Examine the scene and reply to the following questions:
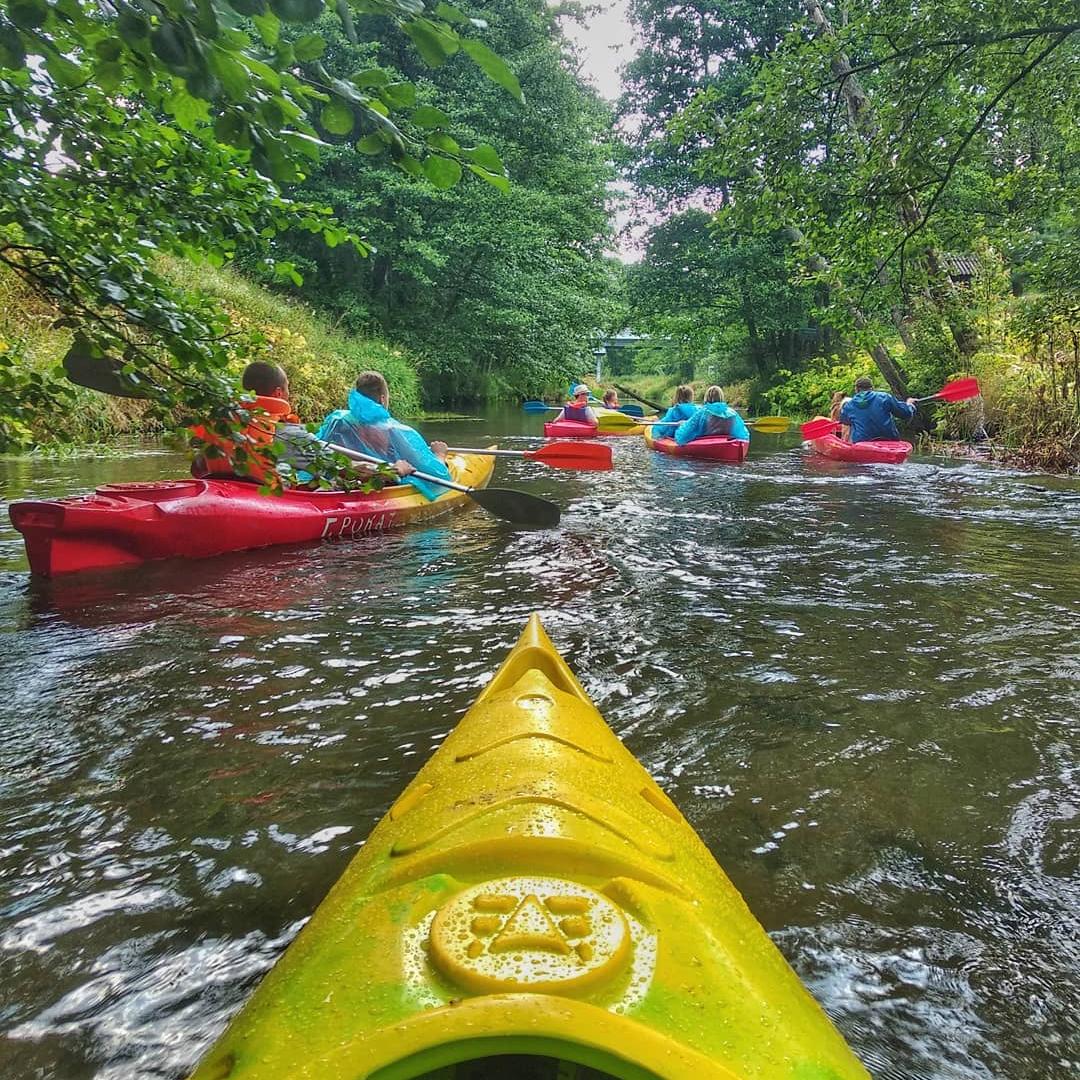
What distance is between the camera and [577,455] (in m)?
9.21

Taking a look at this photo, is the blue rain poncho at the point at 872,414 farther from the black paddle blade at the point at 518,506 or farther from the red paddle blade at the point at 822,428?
the black paddle blade at the point at 518,506

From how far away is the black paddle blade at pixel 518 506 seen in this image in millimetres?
5648

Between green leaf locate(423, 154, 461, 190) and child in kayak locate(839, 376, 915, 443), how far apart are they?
10.6 meters

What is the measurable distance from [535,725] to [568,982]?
3.17 ft

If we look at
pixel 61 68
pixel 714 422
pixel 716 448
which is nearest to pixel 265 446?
pixel 61 68

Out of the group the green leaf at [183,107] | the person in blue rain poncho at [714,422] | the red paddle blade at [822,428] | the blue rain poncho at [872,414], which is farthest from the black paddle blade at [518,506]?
the red paddle blade at [822,428]

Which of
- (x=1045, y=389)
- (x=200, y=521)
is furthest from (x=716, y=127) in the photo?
(x=200, y=521)

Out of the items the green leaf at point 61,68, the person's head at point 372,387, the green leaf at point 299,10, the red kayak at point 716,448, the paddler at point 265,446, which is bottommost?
the red kayak at point 716,448

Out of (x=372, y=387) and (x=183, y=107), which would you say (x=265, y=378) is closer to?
(x=372, y=387)

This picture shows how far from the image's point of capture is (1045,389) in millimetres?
9336

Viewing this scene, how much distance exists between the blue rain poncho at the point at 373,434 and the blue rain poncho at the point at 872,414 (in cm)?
728

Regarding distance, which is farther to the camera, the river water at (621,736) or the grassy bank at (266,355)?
the grassy bank at (266,355)

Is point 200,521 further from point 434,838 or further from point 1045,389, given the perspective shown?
point 1045,389

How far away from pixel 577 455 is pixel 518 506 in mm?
3640
